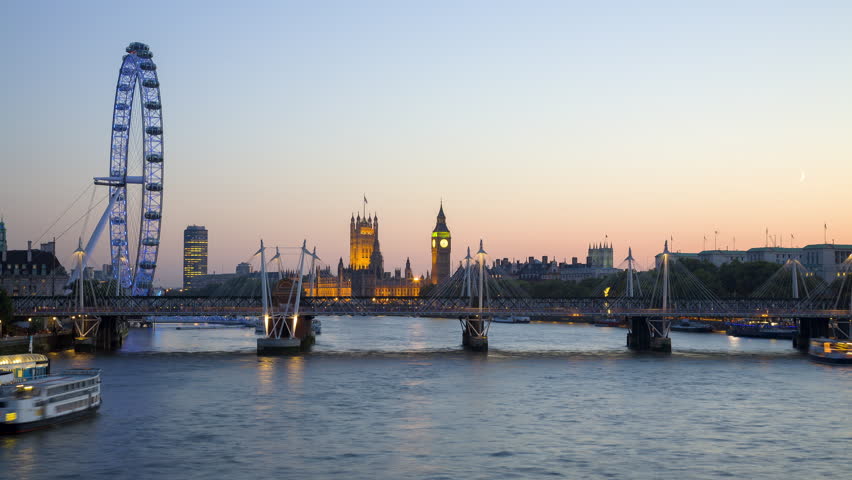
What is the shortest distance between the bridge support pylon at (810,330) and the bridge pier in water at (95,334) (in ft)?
195

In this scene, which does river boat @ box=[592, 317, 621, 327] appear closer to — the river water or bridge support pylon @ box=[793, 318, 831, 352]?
bridge support pylon @ box=[793, 318, 831, 352]

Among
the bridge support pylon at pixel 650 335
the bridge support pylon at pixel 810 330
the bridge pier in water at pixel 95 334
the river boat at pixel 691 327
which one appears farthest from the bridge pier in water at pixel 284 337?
the river boat at pixel 691 327

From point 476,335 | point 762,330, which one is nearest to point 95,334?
point 476,335

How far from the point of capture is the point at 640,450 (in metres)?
39.8

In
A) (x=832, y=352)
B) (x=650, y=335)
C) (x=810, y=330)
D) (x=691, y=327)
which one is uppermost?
(x=810, y=330)

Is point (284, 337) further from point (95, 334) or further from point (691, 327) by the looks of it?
point (691, 327)

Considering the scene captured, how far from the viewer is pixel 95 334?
291 ft

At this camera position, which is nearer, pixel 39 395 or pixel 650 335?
pixel 39 395

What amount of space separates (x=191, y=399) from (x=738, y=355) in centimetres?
4764

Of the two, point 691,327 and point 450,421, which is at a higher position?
point 691,327

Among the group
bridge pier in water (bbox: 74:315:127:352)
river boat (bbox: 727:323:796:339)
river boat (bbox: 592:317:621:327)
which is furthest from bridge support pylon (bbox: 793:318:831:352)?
bridge pier in water (bbox: 74:315:127:352)

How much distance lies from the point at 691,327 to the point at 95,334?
2893 inches

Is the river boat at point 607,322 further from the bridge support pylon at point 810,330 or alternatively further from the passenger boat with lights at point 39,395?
the passenger boat with lights at point 39,395

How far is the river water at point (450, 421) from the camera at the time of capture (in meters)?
36.5
